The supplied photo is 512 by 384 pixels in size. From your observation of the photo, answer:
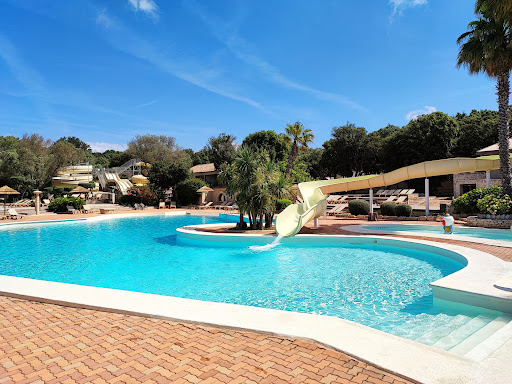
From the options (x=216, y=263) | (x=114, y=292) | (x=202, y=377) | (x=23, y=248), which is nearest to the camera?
(x=202, y=377)

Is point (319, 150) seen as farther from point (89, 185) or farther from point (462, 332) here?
point (462, 332)

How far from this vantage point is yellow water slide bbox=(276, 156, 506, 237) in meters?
13.6

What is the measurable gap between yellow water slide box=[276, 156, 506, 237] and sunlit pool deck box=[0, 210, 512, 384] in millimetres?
8812

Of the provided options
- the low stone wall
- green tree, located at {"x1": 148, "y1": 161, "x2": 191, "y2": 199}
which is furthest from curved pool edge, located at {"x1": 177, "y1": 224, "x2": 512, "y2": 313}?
green tree, located at {"x1": 148, "y1": 161, "x2": 191, "y2": 199}

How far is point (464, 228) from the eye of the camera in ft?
46.6

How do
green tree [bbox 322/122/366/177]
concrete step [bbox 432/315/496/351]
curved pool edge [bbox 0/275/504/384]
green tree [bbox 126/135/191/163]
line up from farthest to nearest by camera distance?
green tree [bbox 126/135/191/163]
green tree [bbox 322/122/366/177]
concrete step [bbox 432/315/496/351]
curved pool edge [bbox 0/275/504/384]

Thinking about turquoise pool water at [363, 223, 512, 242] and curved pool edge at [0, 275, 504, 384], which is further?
turquoise pool water at [363, 223, 512, 242]

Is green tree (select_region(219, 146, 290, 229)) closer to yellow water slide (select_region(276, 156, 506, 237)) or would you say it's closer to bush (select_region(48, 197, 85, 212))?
yellow water slide (select_region(276, 156, 506, 237))

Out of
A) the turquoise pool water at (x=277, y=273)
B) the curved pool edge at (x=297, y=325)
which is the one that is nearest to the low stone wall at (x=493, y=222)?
the turquoise pool water at (x=277, y=273)

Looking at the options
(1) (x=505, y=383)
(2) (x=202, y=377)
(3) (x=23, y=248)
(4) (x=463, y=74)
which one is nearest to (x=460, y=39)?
(4) (x=463, y=74)

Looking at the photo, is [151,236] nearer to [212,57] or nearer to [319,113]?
[212,57]

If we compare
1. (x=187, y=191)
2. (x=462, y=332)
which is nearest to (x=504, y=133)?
(x=462, y=332)

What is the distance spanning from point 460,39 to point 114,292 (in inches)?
785

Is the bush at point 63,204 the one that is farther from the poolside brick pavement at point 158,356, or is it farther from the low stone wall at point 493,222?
the low stone wall at point 493,222
